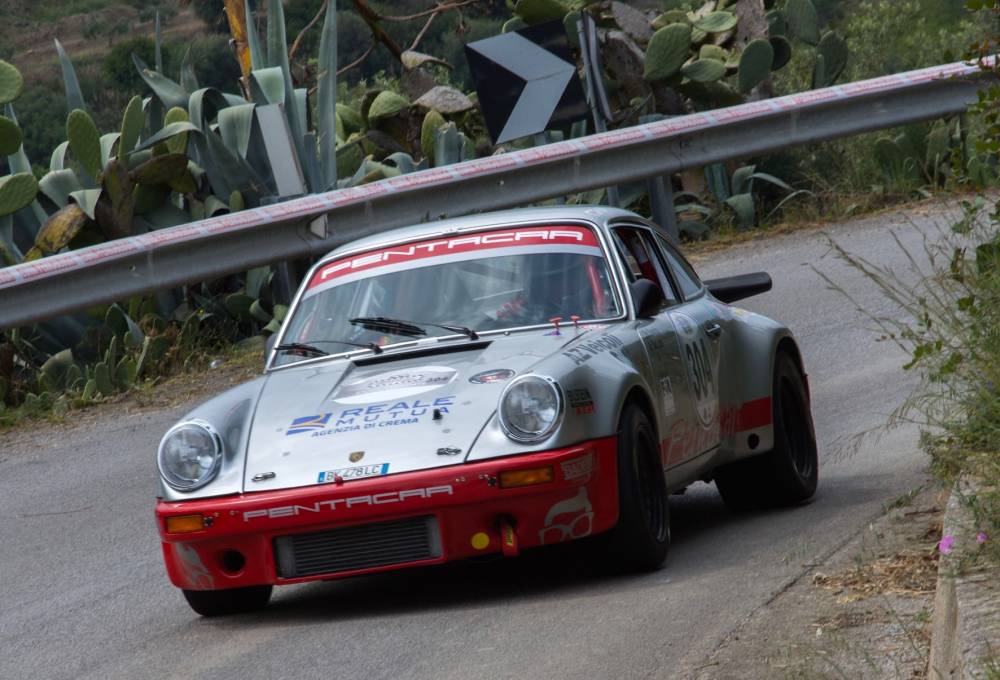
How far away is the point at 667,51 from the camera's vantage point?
1523cm

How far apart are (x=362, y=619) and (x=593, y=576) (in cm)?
88

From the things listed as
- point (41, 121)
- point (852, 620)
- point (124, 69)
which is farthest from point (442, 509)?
point (124, 69)

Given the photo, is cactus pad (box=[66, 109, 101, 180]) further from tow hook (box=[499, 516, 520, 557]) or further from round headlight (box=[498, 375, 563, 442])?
tow hook (box=[499, 516, 520, 557])

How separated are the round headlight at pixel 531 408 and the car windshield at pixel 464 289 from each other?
915 mm

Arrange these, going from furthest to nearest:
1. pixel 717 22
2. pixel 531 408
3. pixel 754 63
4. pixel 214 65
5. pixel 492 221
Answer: pixel 214 65 → pixel 717 22 → pixel 754 63 → pixel 492 221 → pixel 531 408

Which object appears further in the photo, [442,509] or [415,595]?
[415,595]

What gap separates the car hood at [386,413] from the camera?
5859mm

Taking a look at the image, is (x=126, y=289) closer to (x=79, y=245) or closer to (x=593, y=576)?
(x=79, y=245)

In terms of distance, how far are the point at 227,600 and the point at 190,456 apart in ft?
1.86

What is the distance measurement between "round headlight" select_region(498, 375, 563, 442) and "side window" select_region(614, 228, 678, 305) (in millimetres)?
1455

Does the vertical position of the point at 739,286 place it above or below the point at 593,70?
below

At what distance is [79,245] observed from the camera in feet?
40.8

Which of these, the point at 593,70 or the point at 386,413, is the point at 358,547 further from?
the point at 593,70

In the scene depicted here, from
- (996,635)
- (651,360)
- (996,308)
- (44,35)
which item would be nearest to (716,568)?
(651,360)
